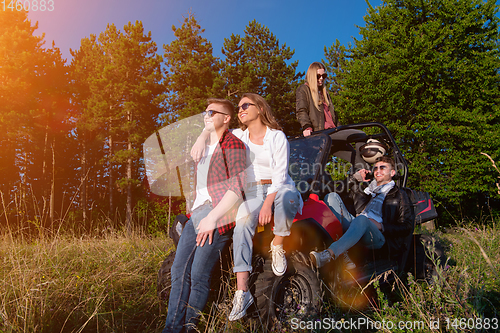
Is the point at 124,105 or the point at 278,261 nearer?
the point at 278,261

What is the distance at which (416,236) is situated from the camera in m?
3.78

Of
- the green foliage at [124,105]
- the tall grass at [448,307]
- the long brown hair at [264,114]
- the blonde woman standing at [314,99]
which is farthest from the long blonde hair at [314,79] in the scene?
the green foliage at [124,105]

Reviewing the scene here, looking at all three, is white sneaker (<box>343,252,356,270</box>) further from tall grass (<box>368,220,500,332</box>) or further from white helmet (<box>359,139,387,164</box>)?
white helmet (<box>359,139,387,164</box>)

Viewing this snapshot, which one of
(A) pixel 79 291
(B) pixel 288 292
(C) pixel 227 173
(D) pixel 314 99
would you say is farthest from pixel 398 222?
(A) pixel 79 291

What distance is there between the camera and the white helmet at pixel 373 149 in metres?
4.13

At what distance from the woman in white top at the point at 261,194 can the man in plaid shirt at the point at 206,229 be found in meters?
0.12

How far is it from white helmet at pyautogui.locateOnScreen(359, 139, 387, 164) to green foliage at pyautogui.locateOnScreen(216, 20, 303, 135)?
41.7 ft

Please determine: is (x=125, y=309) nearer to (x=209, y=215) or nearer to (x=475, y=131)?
(x=209, y=215)

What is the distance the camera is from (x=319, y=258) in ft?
7.54

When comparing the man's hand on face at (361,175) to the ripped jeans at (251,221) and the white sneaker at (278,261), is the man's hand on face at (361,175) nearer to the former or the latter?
the ripped jeans at (251,221)

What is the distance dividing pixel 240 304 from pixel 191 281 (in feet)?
1.33

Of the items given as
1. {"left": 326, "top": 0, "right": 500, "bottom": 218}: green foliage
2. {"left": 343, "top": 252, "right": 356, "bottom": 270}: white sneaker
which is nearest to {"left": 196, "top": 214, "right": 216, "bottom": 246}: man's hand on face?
{"left": 343, "top": 252, "right": 356, "bottom": 270}: white sneaker

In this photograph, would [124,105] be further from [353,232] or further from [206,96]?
[353,232]

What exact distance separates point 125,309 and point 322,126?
10.3 ft
